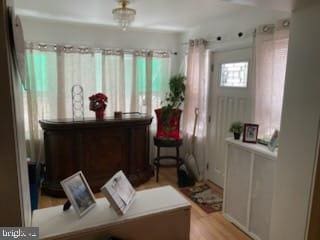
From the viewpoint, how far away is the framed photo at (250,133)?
245 centimetres

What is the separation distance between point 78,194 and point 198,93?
2621mm

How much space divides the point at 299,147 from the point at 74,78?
121 inches

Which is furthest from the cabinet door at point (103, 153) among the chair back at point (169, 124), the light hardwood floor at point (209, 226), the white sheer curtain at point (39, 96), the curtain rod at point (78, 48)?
the curtain rod at point (78, 48)

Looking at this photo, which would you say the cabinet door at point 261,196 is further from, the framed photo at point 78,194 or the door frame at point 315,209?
the framed photo at point 78,194

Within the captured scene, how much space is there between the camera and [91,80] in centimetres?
373

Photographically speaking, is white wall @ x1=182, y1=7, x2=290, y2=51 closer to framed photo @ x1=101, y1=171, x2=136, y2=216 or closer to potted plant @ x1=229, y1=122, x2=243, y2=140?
potted plant @ x1=229, y1=122, x2=243, y2=140

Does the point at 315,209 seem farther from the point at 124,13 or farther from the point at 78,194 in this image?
the point at 124,13

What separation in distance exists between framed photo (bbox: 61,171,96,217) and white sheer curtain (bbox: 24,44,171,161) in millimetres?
2275

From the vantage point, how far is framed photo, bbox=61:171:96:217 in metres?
1.36

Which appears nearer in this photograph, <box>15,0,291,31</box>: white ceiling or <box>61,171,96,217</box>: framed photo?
<box>61,171,96,217</box>: framed photo

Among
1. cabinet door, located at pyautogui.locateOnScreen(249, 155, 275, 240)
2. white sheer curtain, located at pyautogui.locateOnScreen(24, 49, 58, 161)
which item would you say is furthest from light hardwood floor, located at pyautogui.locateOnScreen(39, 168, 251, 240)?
white sheer curtain, located at pyautogui.locateOnScreen(24, 49, 58, 161)
